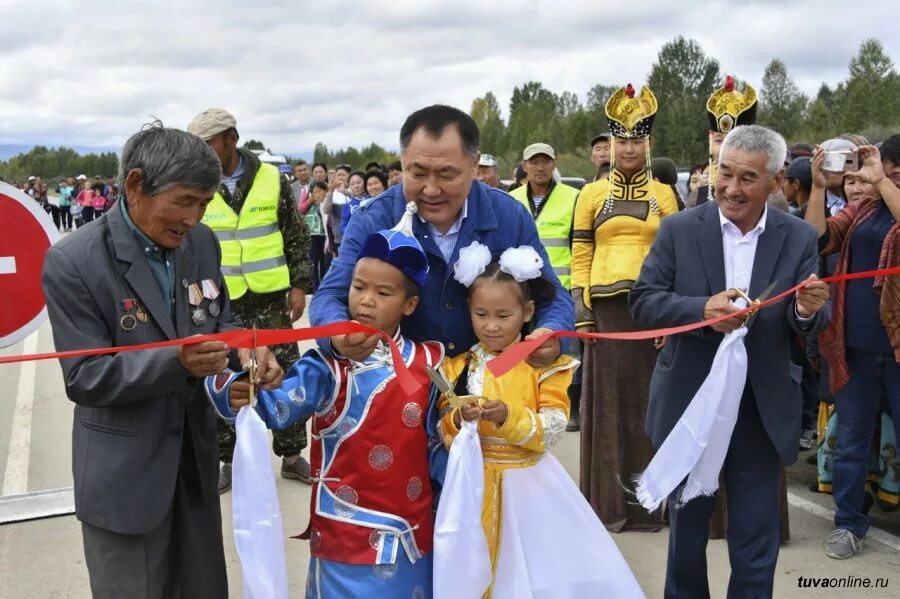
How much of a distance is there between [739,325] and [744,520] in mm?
803

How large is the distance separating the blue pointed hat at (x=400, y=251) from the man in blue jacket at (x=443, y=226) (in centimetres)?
19

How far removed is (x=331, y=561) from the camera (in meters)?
2.76

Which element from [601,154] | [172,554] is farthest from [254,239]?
[601,154]

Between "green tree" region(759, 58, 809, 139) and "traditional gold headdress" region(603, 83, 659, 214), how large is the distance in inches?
2516

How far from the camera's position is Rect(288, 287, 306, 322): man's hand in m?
5.61

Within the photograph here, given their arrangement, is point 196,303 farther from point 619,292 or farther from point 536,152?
point 536,152

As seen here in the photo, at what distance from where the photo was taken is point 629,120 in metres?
4.89

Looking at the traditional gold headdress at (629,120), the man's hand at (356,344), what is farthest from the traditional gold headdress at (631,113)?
the man's hand at (356,344)

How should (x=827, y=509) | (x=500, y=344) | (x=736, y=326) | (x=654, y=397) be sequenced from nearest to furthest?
(x=500, y=344) → (x=736, y=326) → (x=654, y=397) → (x=827, y=509)

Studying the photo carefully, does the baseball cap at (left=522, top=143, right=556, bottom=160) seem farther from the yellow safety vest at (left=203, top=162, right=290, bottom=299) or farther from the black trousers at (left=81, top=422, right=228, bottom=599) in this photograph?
the black trousers at (left=81, top=422, right=228, bottom=599)

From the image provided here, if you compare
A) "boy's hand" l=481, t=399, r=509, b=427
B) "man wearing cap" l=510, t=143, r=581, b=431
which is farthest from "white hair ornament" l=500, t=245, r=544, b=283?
"man wearing cap" l=510, t=143, r=581, b=431

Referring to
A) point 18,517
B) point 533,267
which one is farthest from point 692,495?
point 18,517

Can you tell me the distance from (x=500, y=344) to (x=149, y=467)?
3.95 feet

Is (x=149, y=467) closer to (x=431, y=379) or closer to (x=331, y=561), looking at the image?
(x=331, y=561)
